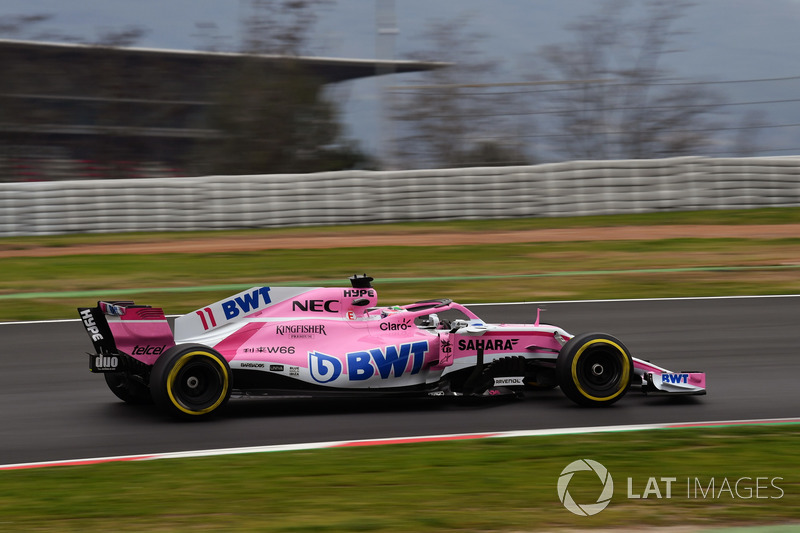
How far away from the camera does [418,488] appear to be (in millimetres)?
5695

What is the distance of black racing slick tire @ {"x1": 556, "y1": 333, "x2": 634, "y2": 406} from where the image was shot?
7.47m

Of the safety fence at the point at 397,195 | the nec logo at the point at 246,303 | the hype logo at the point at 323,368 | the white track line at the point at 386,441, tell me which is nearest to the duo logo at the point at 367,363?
the hype logo at the point at 323,368

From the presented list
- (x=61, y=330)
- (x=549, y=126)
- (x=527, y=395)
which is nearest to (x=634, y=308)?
(x=527, y=395)

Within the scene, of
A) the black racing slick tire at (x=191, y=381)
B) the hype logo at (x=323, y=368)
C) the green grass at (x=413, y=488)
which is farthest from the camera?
the hype logo at (x=323, y=368)

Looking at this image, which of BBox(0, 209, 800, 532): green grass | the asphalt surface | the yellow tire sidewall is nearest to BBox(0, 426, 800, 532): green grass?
BBox(0, 209, 800, 532): green grass

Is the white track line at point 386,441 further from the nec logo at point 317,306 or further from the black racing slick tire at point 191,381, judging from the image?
the nec logo at point 317,306

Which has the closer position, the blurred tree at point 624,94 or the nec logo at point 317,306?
the nec logo at point 317,306

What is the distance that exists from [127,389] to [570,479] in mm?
3639

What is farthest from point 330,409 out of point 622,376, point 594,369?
point 622,376

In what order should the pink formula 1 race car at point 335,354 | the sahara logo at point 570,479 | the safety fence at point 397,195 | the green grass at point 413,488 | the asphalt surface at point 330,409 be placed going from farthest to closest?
the safety fence at point 397,195 < the pink formula 1 race car at point 335,354 < the asphalt surface at point 330,409 < the sahara logo at point 570,479 < the green grass at point 413,488

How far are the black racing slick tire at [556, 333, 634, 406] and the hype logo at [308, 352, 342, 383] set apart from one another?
5.55 feet

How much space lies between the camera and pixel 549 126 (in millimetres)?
22734

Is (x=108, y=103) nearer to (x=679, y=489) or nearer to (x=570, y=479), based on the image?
(x=570, y=479)

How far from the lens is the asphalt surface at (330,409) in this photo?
22.7 ft
